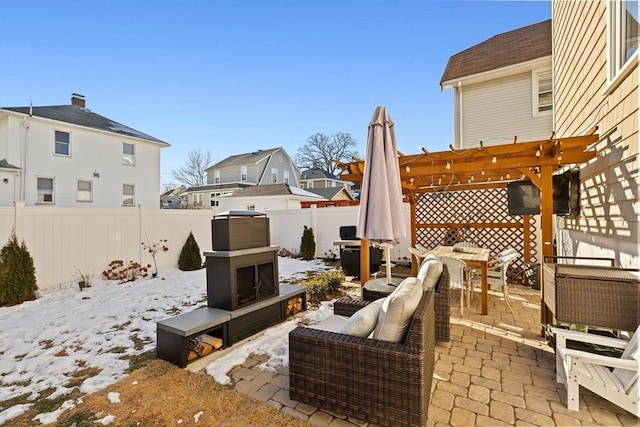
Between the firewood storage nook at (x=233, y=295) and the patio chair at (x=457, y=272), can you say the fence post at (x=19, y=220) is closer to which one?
the firewood storage nook at (x=233, y=295)

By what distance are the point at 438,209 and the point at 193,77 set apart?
381 inches

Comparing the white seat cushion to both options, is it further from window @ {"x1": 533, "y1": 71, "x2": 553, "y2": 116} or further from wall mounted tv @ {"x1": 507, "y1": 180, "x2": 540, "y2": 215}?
window @ {"x1": 533, "y1": 71, "x2": 553, "y2": 116}

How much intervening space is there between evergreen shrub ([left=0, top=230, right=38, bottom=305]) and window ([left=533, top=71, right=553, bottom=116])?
12.6 meters

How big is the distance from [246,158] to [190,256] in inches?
709

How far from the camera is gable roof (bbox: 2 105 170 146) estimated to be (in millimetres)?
11641

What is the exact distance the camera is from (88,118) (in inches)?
534

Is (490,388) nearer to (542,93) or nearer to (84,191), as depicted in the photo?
(542,93)

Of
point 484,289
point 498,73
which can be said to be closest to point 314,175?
point 498,73

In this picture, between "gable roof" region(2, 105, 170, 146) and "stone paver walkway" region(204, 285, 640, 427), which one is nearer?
"stone paver walkway" region(204, 285, 640, 427)

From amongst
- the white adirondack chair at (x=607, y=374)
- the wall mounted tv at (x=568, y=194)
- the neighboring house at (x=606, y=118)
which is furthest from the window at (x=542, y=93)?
the white adirondack chair at (x=607, y=374)

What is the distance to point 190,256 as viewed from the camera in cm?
787

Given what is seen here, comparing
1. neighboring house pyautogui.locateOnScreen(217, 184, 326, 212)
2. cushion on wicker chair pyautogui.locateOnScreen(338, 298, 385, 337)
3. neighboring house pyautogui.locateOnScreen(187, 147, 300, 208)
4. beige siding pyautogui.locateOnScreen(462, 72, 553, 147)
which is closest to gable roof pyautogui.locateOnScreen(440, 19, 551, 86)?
beige siding pyautogui.locateOnScreen(462, 72, 553, 147)

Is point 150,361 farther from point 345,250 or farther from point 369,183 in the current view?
point 345,250

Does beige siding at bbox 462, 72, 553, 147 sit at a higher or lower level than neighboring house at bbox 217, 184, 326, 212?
higher
